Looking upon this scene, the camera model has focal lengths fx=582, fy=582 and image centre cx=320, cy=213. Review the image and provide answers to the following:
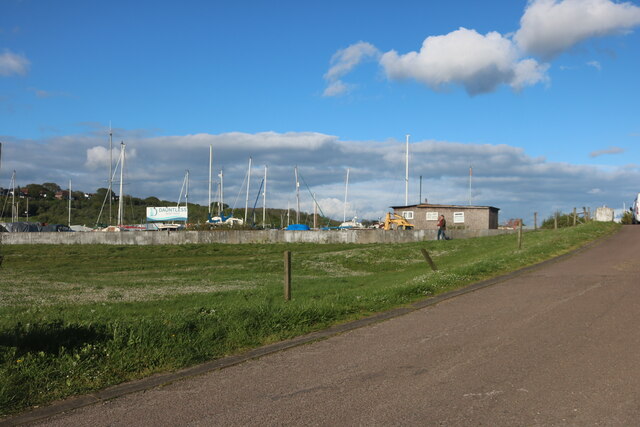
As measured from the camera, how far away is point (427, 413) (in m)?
5.60

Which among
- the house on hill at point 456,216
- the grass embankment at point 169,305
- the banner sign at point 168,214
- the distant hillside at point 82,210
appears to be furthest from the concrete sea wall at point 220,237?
the distant hillside at point 82,210

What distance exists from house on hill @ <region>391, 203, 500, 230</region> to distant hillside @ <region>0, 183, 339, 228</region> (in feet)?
150

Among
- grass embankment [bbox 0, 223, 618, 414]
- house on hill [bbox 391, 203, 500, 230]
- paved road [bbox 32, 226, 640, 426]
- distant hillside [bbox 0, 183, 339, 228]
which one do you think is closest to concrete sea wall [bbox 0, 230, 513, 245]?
grass embankment [bbox 0, 223, 618, 414]

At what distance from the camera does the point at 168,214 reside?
278 ft

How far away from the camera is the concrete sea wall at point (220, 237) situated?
4750 centimetres

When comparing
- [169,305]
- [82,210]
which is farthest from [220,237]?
[82,210]

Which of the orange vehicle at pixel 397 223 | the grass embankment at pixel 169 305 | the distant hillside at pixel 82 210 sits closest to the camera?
the grass embankment at pixel 169 305

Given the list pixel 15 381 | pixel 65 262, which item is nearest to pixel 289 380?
pixel 15 381

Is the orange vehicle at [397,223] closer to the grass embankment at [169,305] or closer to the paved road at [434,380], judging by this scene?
the grass embankment at [169,305]

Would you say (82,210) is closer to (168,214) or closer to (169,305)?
(168,214)

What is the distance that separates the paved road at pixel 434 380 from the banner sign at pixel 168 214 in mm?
A: 75466

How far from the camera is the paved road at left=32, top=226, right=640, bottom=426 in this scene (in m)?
5.61

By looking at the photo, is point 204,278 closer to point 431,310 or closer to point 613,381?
point 431,310

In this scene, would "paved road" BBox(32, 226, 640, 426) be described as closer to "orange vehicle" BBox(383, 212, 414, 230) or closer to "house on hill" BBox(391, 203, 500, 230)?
"orange vehicle" BBox(383, 212, 414, 230)
